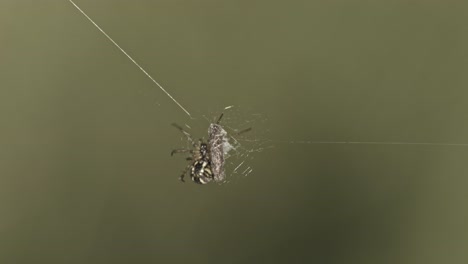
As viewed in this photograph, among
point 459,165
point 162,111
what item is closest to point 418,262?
point 459,165

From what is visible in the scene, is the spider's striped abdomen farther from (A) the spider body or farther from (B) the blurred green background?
(B) the blurred green background

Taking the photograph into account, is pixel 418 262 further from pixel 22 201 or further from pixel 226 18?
pixel 22 201

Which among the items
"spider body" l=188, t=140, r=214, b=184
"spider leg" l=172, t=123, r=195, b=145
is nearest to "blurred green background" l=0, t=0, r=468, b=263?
"spider leg" l=172, t=123, r=195, b=145

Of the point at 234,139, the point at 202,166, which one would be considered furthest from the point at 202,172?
the point at 234,139

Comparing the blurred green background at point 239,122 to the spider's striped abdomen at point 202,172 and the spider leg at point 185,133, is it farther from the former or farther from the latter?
the spider's striped abdomen at point 202,172

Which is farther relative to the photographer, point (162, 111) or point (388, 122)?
point (162, 111)

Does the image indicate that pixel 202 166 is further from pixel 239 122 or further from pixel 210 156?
pixel 239 122

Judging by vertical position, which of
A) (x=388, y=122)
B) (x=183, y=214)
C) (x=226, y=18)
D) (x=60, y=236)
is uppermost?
(x=226, y=18)
